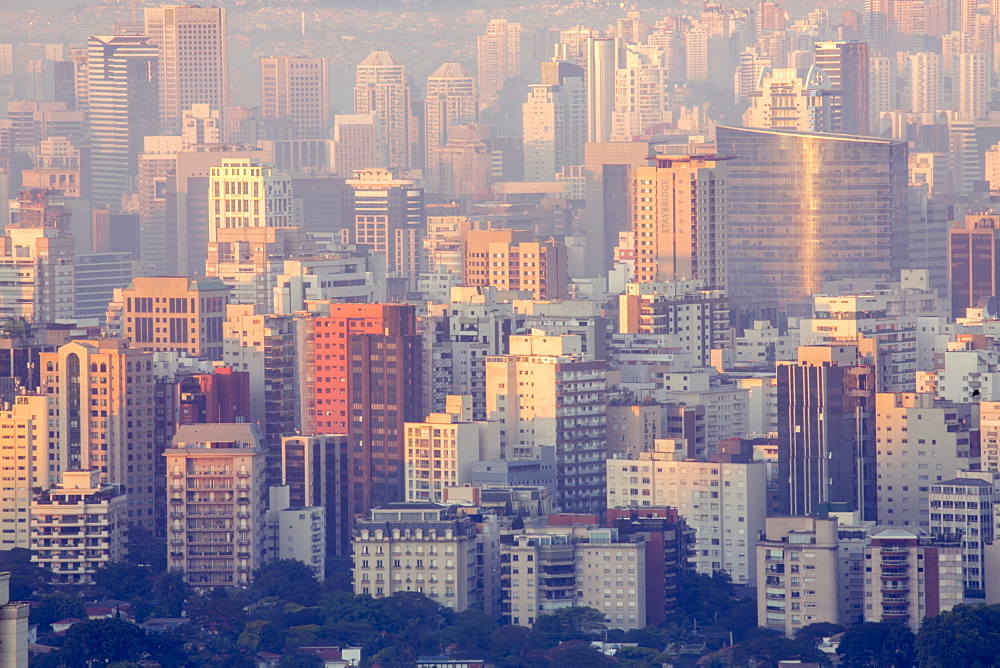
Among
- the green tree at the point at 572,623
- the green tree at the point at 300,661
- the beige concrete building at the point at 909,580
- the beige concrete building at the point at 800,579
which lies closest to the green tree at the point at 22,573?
the green tree at the point at 300,661

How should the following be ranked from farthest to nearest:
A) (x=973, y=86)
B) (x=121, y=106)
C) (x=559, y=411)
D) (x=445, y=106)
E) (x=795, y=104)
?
(x=973, y=86) → (x=445, y=106) → (x=121, y=106) → (x=795, y=104) → (x=559, y=411)

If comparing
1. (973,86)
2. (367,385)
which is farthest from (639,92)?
(367,385)

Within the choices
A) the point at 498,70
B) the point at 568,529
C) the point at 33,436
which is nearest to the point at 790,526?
the point at 568,529

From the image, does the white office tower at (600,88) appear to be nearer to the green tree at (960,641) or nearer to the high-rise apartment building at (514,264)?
the high-rise apartment building at (514,264)

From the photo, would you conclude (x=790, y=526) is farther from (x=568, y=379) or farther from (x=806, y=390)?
(x=568, y=379)

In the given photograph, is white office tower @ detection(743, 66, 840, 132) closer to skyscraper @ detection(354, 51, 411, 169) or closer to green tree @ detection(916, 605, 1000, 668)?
skyscraper @ detection(354, 51, 411, 169)

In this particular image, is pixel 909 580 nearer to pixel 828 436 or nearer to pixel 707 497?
pixel 707 497
